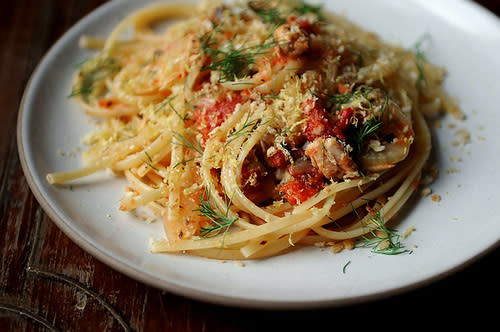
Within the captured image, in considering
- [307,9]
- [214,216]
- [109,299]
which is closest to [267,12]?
[307,9]

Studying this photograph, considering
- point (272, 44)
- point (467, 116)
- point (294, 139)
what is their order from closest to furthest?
point (294, 139) < point (272, 44) < point (467, 116)

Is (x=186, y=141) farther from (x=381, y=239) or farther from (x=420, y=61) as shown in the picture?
(x=420, y=61)

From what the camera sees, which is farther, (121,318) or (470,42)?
(470,42)

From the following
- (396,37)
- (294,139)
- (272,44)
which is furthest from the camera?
(396,37)

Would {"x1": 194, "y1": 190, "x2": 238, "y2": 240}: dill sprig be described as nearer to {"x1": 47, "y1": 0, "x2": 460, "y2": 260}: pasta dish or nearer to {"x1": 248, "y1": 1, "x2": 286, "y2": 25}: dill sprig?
{"x1": 47, "y1": 0, "x2": 460, "y2": 260}: pasta dish

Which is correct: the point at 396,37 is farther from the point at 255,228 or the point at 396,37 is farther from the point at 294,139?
the point at 255,228

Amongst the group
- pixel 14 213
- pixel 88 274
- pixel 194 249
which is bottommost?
pixel 14 213

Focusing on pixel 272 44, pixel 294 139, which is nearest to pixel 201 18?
pixel 272 44

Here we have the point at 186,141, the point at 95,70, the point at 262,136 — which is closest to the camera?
the point at 262,136
